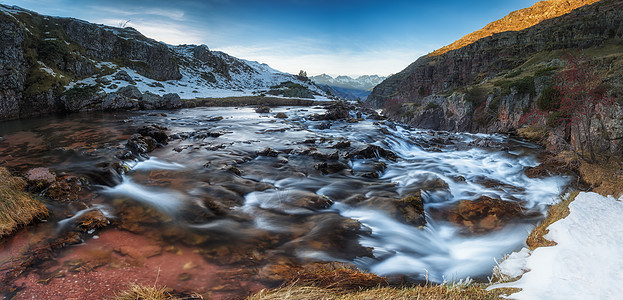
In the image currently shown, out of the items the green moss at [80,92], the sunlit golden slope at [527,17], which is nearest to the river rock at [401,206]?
the green moss at [80,92]

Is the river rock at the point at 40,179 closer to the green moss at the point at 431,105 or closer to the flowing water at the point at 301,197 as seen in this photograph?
the flowing water at the point at 301,197

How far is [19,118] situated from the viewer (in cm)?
2770

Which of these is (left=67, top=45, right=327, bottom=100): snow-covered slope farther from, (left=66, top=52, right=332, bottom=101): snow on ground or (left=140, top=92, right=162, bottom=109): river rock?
(left=140, top=92, right=162, bottom=109): river rock

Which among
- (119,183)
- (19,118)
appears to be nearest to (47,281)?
(119,183)

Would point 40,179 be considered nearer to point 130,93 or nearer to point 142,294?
point 142,294

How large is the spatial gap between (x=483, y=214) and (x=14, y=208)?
1224cm

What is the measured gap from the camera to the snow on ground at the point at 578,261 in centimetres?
352

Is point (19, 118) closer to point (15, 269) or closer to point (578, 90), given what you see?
point (15, 269)

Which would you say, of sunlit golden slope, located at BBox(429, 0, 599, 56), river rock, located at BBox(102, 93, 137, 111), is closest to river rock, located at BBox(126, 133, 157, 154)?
river rock, located at BBox(102, 93, 137, 111)

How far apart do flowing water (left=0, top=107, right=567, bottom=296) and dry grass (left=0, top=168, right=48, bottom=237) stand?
0.65 metres

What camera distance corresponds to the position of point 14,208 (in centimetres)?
574

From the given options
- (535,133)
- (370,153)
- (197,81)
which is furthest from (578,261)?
(197,81)

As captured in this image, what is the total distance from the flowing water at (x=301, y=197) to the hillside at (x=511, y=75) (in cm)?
687

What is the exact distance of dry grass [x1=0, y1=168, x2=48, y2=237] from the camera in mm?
5377
